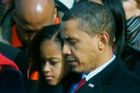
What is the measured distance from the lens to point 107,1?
2.97 m

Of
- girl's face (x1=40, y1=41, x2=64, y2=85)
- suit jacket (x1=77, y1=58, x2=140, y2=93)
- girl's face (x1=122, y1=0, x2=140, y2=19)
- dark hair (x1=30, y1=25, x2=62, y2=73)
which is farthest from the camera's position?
girl's face (x1=122, y1=0, x2=140, y2=19)

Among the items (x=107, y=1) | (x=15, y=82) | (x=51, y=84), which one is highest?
(x=15, y=82)

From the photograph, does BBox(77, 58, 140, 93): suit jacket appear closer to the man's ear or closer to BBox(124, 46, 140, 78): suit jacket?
the man's ear

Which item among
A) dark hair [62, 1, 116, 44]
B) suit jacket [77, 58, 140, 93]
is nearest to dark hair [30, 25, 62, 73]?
dark hair [62, 1, 116, 44]

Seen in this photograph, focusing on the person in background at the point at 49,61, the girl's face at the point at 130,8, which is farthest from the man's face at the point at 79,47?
the girl's face at the point at 130,8

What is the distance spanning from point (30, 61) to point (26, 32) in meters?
0.16

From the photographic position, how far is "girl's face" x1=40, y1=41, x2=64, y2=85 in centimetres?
271

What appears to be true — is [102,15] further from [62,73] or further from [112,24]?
[62,73]

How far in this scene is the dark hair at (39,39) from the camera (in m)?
2.81

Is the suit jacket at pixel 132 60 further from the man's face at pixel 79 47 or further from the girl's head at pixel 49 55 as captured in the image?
the man's face at pixel 79 47

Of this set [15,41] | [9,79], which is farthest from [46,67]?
[9,79]

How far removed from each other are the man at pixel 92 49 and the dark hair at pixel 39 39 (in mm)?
478

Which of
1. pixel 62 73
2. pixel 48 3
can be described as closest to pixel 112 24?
pixel 62 73

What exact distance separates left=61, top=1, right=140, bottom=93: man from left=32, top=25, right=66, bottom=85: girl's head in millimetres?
399
